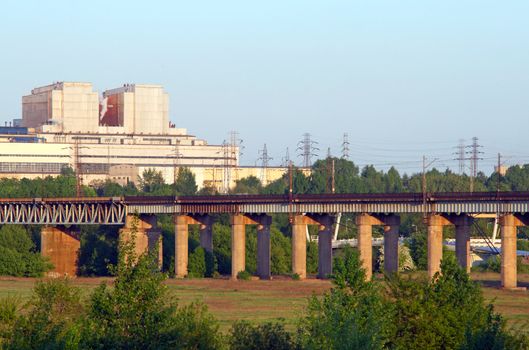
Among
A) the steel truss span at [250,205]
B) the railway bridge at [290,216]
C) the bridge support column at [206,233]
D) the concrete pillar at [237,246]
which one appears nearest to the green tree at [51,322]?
the steel truss span at [250,205]

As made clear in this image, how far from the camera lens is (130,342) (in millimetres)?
45281

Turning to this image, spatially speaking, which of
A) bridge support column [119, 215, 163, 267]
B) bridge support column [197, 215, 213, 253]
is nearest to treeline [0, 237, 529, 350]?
bridge support column [119, 215, 163, 267]

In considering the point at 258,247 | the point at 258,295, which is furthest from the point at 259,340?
the point at 258,247

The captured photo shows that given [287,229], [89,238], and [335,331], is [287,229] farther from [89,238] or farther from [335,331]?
[335,331]

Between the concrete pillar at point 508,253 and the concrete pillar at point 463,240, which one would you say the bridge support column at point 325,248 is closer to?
the concrete pillar at point 463,240

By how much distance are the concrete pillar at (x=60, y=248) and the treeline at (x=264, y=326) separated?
74793 millimetres

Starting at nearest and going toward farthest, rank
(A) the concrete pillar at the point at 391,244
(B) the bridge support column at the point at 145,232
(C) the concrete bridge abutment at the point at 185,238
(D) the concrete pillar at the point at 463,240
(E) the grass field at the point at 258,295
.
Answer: (E) the grass field at the point at 258,295
(D) the concrete pillar at the point at 463,240
(A) the concrete pillar at the point at 391,244
(C) the concrete bridge abutment at the point at 185,238
(B) the bridge support column at the point at 145,232

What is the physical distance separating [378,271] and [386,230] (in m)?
17.7

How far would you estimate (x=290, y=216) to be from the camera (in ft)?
406

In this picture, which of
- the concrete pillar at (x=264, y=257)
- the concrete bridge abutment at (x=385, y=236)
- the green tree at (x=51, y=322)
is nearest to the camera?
the green tree at (x=51, y=322)

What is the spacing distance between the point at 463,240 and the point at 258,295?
19320 millimetres

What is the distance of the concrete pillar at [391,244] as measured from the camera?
11475 centimetres

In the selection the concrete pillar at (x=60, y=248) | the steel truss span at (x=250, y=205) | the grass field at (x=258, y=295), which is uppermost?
the steel truss span at (x=250, y=205)

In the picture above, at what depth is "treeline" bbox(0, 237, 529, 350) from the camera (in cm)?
4572
